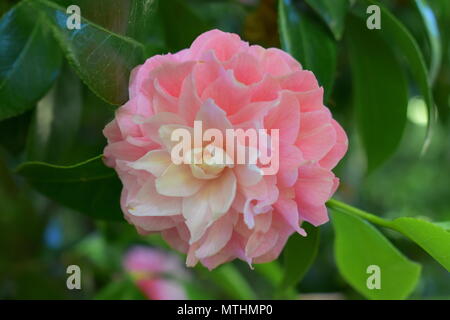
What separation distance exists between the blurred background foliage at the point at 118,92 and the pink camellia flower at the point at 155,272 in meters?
0.03

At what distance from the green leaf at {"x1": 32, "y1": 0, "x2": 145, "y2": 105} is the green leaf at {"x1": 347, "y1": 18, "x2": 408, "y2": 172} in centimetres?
32

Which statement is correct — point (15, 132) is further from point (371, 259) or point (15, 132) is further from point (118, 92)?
point (371, 259)

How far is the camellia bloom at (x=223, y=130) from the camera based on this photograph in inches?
17.4

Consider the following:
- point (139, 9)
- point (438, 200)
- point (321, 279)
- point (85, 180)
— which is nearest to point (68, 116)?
point (85, 180)

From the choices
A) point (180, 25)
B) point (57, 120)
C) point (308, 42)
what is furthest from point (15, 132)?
point (308, 42)

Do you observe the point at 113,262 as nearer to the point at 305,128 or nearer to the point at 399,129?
the point at 399,129

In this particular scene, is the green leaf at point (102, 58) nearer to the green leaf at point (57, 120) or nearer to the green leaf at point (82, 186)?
the green leaf at point (82, 186)

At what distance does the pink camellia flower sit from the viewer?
983mm

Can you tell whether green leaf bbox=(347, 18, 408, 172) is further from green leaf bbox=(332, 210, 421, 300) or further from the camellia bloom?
the camellia bloom

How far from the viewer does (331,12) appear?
0.59 metres

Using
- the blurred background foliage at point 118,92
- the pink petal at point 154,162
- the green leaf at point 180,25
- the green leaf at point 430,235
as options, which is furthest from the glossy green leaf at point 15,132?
the green leaf at point 430,235

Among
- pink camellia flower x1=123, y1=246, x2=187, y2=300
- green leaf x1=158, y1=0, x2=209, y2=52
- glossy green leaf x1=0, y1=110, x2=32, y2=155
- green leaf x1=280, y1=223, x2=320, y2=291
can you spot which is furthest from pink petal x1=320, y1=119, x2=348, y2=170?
pink camellia flower x1=123, y1=246, x2=187, y2=300

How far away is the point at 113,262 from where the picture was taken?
1090 mm
